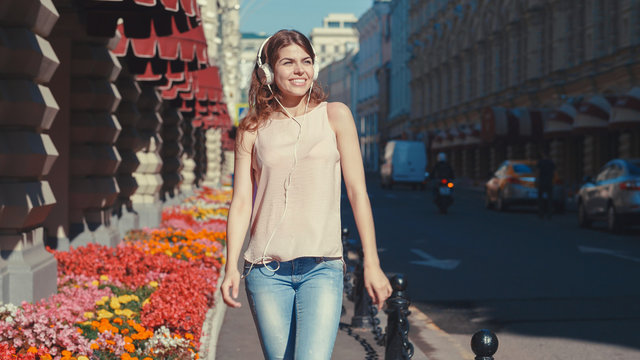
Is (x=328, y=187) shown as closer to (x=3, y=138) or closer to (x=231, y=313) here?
(x=3, y=138)

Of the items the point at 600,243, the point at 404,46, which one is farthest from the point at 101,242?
the point at 404,46

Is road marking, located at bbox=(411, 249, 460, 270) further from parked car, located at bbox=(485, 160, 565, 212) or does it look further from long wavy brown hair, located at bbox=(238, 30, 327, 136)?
parked car, located at bbox=(485, 160, 565, 212)

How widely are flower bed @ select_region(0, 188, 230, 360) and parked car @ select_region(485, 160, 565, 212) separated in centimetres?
1826

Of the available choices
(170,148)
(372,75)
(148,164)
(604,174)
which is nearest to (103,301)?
(148,164)

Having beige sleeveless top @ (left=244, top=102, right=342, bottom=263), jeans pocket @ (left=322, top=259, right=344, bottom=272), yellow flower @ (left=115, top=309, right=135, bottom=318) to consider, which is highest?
beige sleeveless top @ (left=244, top=102, right=342, bottom=263)

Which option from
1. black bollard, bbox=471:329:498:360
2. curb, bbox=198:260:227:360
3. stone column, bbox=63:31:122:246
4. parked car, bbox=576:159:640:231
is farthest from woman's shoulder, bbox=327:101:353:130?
parked car, bbox=576:159:640:231

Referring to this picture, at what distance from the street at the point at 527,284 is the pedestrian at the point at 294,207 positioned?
4105 millimetres

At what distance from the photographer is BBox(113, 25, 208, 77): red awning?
11656mm

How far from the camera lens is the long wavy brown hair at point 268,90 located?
379cm

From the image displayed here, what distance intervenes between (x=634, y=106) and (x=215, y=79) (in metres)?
14.7

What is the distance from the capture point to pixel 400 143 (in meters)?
55.8

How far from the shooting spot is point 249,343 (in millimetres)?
7934

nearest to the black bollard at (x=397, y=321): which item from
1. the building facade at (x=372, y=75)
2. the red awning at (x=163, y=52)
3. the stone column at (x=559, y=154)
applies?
the red awning at (x=163, y=52)

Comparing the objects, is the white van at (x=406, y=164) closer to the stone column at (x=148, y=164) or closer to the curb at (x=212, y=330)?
Answer: the stone column at (x=148, y=164)
